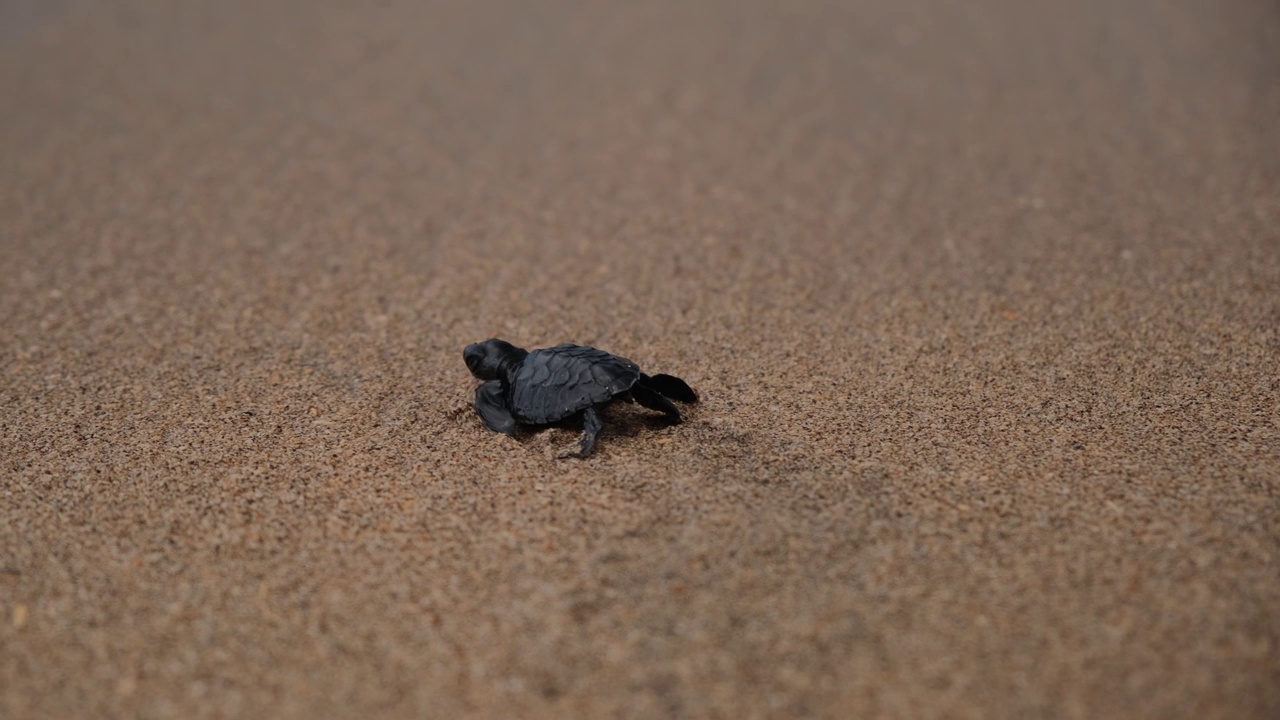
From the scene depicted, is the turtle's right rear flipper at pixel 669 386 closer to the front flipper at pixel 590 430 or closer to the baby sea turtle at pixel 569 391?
the baby sea turtle at pixel 569 391

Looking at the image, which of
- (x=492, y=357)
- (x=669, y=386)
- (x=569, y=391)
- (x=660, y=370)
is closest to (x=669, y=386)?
(x=669, y=386)

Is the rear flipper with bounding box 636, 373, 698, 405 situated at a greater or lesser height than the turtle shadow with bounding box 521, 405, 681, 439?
greater

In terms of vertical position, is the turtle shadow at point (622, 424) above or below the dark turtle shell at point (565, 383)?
below

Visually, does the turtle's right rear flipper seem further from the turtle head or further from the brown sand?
the turtle head

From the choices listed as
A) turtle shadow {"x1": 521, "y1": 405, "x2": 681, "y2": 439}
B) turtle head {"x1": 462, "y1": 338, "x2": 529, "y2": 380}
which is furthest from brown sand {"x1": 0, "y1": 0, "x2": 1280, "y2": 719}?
turtle head {"x1": 462, "y1": 338, "x2": 529, "y2": 380}

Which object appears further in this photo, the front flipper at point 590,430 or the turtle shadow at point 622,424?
the turtle shadow at point 622,424

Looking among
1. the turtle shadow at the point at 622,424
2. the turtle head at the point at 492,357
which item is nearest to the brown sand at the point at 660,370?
the turtle shadow at the point at 622,424

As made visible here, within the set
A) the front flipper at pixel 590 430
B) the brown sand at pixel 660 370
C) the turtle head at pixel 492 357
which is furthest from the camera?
the turtle head at pixel 492 357

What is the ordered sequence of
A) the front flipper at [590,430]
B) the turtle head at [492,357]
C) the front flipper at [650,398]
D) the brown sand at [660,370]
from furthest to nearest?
1. the turtle head at [492,357]
2. the front flipper at [650,398]
3. the front flipper at [590,430]
4. the brown sand at [660,370]
